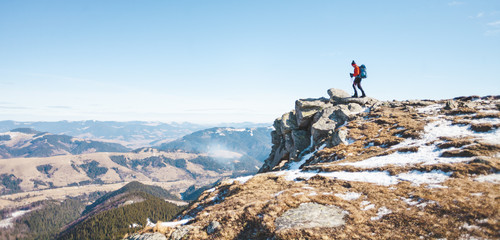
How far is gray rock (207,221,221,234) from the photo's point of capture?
13109 mm

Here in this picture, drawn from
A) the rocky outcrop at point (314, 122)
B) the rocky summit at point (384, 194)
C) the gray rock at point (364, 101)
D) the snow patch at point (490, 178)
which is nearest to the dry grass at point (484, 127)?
the rocky summit at point (384, 194)

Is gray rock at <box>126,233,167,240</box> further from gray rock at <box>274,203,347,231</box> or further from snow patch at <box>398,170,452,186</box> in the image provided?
snow patch at <box>398,170,452,186</box>

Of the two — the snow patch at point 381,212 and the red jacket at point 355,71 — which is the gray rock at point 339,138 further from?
the snow patch at point 381,212

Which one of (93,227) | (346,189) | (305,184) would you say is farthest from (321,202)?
(93,227)

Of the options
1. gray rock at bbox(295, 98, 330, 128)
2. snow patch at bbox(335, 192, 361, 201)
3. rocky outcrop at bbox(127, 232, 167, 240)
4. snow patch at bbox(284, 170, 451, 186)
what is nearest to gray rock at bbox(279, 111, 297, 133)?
gray rock at bbox(295, 98, 330, 128)

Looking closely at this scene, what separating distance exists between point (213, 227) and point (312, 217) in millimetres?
5907

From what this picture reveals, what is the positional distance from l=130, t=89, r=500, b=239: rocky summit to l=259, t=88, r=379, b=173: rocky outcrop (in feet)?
27.8

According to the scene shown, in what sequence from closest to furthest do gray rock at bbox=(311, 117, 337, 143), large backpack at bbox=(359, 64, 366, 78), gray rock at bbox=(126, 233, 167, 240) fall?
1. gray rock at bbox=(126, 233, 167, 240)
2. large backpack at bbox=(359, 64, 366, 78)
3. gray rock at bbox=(311, 117, 337, 143)

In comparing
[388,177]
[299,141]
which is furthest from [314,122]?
[388,177]

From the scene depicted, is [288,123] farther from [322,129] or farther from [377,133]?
[377,133]

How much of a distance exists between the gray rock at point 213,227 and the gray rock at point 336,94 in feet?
144

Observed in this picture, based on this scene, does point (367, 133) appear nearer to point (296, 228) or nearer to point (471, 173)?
point (471, 173)

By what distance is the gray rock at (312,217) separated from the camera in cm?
1180

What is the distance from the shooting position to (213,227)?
13344mm
